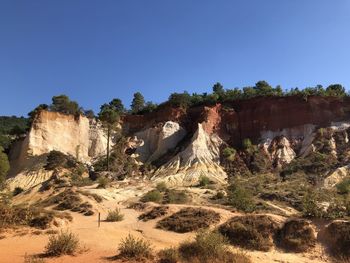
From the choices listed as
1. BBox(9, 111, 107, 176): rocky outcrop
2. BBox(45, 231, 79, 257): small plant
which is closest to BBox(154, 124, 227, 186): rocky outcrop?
BBox(9, 111, 107, 176): rocky outcrop

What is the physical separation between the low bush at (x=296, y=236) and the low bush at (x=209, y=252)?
3054mm

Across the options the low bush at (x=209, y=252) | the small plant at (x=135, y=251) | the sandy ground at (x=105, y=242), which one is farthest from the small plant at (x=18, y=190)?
the low bush at (x=209, y=252)

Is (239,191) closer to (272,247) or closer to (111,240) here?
(272,247)

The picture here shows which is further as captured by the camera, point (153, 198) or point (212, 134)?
point (212, 134)

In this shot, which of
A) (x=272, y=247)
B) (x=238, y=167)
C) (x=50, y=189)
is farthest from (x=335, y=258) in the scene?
(x=238, y=167)

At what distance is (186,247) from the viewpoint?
14.0 m

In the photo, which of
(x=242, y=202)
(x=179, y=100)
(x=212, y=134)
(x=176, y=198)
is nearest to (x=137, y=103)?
(x=179, y=100)

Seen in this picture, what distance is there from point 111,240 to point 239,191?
32.2ft

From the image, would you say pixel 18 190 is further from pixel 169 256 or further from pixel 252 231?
pixel 169 256

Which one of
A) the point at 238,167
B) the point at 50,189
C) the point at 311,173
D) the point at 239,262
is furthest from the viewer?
the point at 238,167

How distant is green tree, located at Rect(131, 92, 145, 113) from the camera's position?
71250 millimetres

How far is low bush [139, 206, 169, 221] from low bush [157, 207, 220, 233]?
102 centimetres

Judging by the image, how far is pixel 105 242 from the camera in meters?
15.7

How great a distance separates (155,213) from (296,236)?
7.85 m
